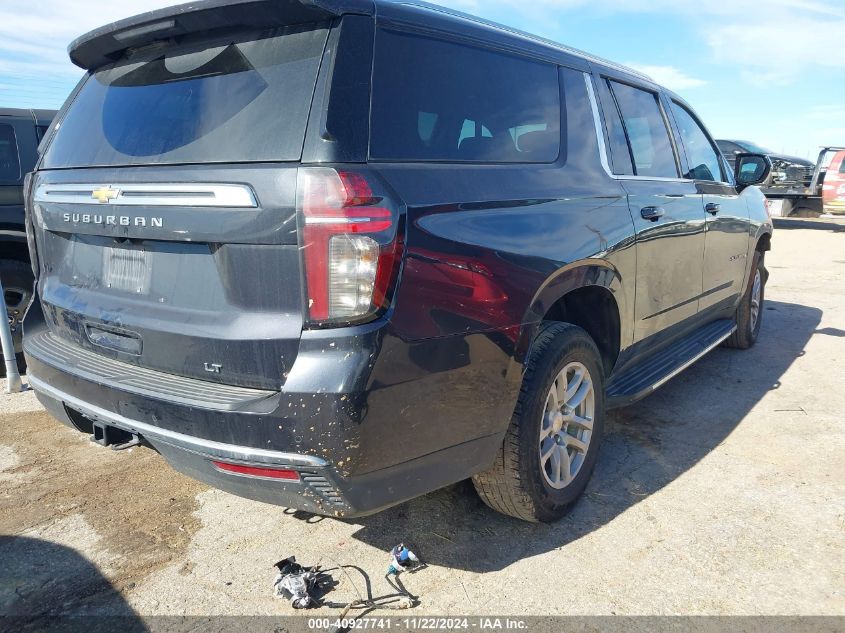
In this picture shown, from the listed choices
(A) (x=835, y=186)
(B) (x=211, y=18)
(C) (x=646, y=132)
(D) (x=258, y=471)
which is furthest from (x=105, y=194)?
(A) (x=835, y=186)

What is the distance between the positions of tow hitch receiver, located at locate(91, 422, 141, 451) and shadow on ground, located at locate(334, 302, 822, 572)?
39.7 inches

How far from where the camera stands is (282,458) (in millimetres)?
1974

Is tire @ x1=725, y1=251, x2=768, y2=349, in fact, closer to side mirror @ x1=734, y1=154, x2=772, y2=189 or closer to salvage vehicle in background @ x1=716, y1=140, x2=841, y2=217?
side mirror @ x1=734, y1=154, x2=772, y2=189

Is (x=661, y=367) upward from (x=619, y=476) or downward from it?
upward

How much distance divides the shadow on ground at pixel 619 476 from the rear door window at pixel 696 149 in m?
1.50

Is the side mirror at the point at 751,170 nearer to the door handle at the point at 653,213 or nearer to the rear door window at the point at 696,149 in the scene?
the rear door window at the point at 696,149

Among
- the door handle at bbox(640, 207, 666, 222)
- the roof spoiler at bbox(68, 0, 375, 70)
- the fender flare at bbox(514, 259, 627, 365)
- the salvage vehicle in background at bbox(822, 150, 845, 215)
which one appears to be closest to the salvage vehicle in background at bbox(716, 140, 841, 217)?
the salvage vehicle in background at bbox(822, 150, 845, 215)

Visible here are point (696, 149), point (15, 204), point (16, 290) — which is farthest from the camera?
point (16, 290)

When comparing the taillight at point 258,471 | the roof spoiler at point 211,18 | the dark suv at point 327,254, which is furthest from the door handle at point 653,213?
the taillight at point 258,471

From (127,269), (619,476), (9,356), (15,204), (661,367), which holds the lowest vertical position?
(619,476)

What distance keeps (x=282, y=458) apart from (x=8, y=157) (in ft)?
14.4

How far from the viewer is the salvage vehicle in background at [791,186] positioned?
17109 mm

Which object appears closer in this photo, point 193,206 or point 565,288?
point 193,206

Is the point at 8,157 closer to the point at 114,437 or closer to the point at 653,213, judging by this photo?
the point at 114,437
